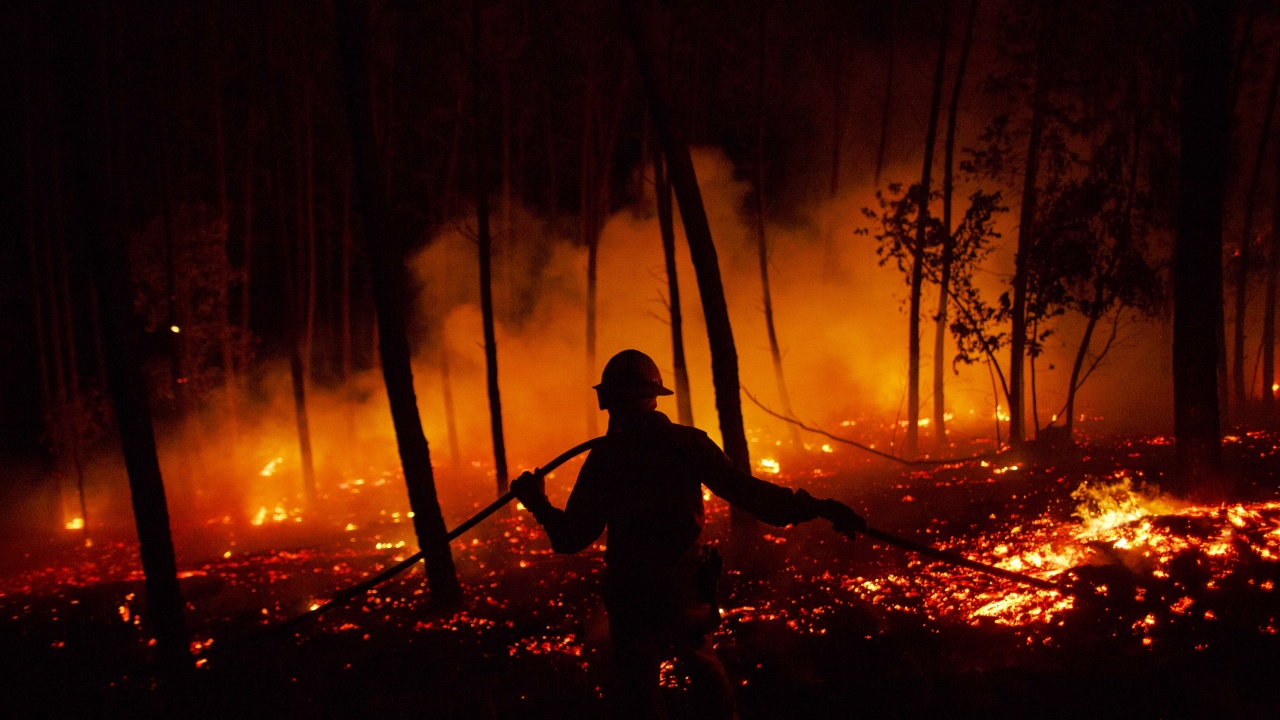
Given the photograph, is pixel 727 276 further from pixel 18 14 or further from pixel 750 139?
pixel 18 14

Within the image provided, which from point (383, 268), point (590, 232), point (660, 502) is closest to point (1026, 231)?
point (590, 232)

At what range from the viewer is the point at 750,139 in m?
25.7

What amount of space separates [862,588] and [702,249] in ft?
13.9

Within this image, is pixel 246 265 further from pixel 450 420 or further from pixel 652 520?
pixel 652 520

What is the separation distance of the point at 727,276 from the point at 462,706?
21856mm

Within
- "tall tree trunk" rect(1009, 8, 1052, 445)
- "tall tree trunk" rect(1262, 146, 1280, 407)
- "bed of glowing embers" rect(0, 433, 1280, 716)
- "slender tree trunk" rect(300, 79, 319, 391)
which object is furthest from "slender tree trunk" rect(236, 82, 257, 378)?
"tall tree trunk" rect(1262, 146, 1280, 407)

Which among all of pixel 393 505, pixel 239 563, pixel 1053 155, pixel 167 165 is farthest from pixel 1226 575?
pixel 167 165

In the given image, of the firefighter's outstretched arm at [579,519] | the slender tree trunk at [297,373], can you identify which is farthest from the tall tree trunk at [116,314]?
the slender tree trunk at [297,373]

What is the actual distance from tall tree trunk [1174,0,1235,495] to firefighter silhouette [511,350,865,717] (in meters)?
7.04

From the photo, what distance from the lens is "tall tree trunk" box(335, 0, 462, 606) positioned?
7.84m

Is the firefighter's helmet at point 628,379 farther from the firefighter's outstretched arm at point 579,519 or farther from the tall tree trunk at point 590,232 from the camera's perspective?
the tall tree trunk at point 590,232

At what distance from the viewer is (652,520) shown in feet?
12.7

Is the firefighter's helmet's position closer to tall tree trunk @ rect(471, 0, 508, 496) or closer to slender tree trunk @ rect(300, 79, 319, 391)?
tall tree trunk @ rect(471, 0, 508, 496)

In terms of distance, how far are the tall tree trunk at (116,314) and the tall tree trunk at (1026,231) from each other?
14.8m
